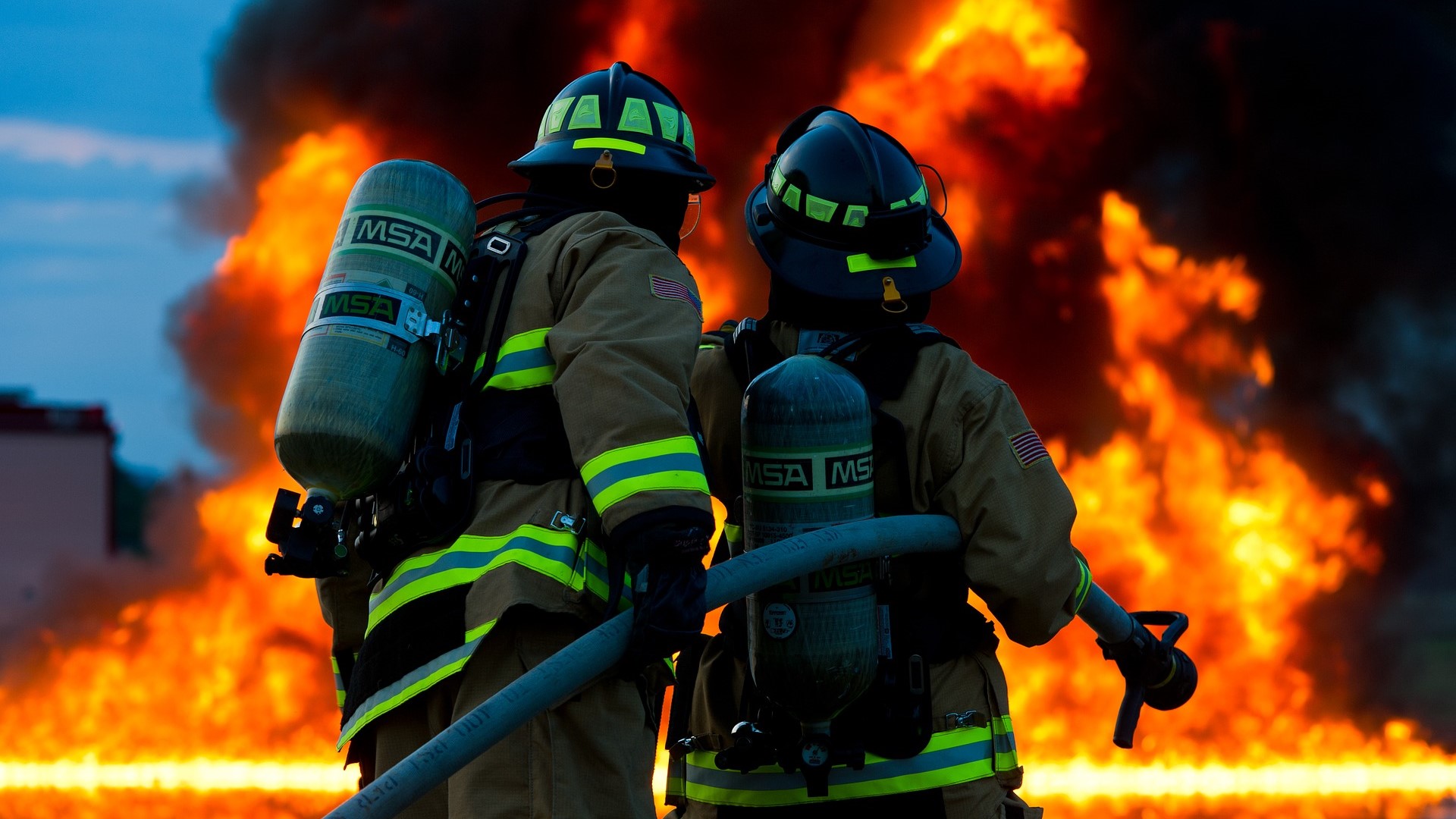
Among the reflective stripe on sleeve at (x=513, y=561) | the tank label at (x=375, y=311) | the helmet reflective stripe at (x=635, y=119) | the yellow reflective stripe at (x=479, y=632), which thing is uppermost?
the helmet reflective stripe at (x=635, y=119)

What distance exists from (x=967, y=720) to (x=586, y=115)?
6.30 feet

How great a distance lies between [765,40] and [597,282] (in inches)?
309

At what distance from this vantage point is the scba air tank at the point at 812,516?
3.26 metres

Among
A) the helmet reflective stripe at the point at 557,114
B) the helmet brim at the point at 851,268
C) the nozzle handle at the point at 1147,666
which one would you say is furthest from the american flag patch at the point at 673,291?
the nozzle handle at the point at 1147,666

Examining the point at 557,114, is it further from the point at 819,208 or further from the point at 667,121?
the point at 819,208

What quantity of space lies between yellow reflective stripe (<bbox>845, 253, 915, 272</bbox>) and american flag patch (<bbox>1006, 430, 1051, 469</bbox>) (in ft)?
1.86

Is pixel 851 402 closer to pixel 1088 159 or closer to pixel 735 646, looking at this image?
pixel 735 646

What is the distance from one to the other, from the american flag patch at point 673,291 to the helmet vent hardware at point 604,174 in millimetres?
481

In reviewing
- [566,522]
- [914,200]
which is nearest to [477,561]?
[566,522]

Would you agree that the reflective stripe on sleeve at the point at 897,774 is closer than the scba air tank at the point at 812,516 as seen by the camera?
No

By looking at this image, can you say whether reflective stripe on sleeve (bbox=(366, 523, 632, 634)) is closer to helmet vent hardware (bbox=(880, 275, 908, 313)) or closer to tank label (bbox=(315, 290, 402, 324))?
tank label (bbox=(315, 290, 402, 324))

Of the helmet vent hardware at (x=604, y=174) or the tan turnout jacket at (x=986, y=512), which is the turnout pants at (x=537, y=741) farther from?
the helmet vent hardware at (x=604, y=174)

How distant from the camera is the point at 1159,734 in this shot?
9781mm

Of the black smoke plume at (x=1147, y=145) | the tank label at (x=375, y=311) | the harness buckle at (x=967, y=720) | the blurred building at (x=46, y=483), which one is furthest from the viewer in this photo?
the blurred building at (x=46, y=483)
